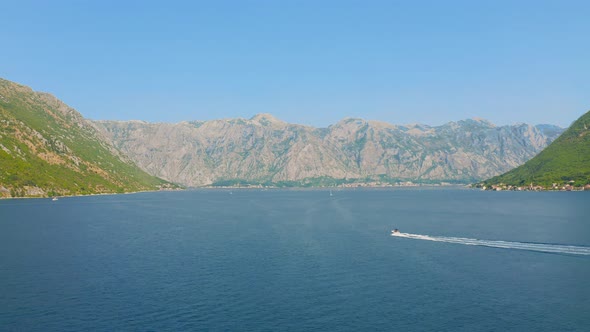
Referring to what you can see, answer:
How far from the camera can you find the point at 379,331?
251ft

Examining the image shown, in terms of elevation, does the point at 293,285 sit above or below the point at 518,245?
below

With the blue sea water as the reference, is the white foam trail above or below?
above

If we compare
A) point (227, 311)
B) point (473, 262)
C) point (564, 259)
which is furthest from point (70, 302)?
point (564, 259)

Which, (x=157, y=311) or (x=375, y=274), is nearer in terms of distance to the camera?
(x=157, y=311)

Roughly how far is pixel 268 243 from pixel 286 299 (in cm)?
7079

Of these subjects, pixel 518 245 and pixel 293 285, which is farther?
pixel 518 245

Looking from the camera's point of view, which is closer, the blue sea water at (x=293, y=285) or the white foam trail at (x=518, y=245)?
the blue sea water at (x=293, y=285)

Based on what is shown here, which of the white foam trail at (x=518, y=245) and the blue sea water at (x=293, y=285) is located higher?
the white foam trail at (x=518, y=245)

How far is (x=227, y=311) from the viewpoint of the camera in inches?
3415

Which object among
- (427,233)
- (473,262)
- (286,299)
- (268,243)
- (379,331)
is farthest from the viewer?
(427,233)

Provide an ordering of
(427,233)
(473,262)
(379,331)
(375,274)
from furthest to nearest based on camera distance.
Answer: (427,233) → (473,262) → (375,274) → (379,331)

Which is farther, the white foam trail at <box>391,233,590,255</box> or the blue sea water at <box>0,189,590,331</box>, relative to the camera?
the white foam trail at <box>391,233,590,255</box>

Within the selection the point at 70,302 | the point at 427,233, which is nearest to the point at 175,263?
the point at 70,302

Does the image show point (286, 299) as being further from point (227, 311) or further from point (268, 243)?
point (268, 243)
